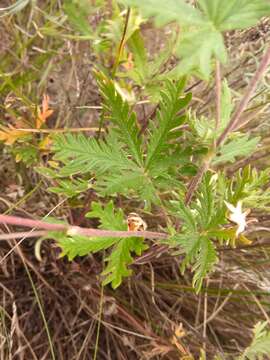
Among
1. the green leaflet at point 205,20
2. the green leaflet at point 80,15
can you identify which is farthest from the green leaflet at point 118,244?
the green leaflet at point 80,15

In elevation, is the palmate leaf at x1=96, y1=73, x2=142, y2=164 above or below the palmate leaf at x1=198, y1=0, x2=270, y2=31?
below

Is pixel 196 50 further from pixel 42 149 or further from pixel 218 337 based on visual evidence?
pixel 218 337

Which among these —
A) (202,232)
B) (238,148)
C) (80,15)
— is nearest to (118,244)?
(202,232)

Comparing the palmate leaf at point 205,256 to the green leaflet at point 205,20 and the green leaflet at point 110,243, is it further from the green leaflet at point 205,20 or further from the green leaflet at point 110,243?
the green leaflet at point 205,20

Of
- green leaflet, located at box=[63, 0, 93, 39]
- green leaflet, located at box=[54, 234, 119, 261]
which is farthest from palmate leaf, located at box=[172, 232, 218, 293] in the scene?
green leaflet, located at box=[63, 0, 93, 39]

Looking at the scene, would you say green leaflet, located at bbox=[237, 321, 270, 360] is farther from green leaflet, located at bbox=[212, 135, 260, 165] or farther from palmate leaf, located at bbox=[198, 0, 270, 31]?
palmate leaf, located at bbox=[198, 0, 270, 31]

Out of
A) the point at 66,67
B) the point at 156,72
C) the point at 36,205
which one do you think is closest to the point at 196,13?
the point at 156,72

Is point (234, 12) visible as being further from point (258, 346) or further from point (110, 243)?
point (258, 346)

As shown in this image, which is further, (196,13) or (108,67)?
(108,67)
